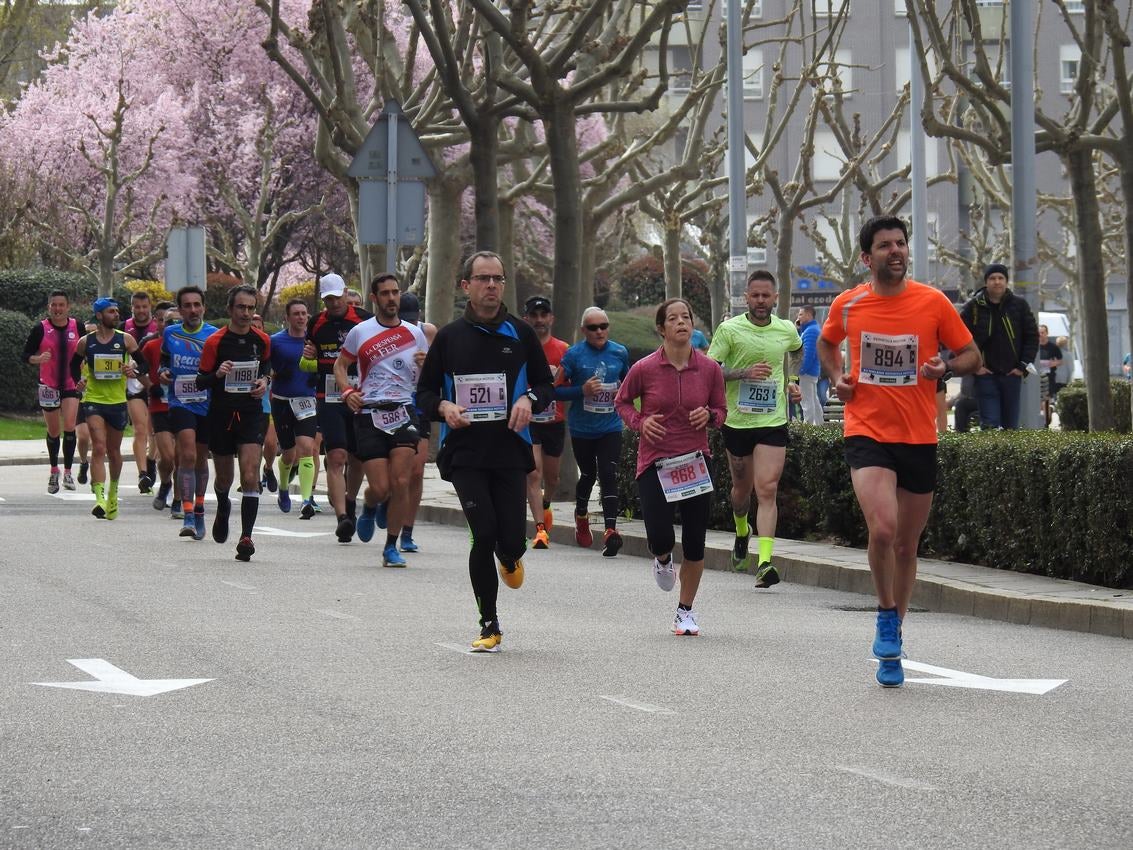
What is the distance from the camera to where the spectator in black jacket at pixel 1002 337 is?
1727 centimetres

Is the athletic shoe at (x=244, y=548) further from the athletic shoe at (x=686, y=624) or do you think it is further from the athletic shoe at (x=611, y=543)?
the athletic shoe at (x=686, y=624)

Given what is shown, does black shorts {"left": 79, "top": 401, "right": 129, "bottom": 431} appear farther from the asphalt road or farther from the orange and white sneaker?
the asphalt road

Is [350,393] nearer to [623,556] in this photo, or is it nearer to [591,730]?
[623,556]

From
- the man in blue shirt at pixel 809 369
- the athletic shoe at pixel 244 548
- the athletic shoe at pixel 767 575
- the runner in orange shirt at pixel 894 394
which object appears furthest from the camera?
the man in blue shirt at pixel 809 369

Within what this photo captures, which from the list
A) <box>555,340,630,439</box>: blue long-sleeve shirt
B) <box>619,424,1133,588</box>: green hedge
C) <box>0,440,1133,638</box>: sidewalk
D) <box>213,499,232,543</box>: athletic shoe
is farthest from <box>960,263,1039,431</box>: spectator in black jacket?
<box>213,499,232,543</box>: athletic shoe

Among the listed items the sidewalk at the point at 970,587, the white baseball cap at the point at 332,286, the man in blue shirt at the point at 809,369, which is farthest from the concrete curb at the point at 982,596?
the man in blue shirt at the point at 809,369

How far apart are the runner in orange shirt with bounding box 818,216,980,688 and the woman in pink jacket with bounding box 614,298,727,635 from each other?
1.77 metres

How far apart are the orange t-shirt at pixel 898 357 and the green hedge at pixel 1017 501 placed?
2.67m

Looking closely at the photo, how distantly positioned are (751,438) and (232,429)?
384 cm

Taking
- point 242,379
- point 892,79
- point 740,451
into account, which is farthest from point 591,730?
point 892,79

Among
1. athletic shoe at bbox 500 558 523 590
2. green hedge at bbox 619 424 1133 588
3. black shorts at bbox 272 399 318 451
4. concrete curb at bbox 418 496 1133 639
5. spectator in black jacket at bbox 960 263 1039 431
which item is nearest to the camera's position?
athletic shoe at bbox 500 558 523 590

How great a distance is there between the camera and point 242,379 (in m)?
15.1

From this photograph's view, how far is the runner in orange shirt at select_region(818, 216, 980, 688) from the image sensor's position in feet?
29.3

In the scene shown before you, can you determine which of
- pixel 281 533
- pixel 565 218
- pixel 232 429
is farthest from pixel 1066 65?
pixel 232 429
